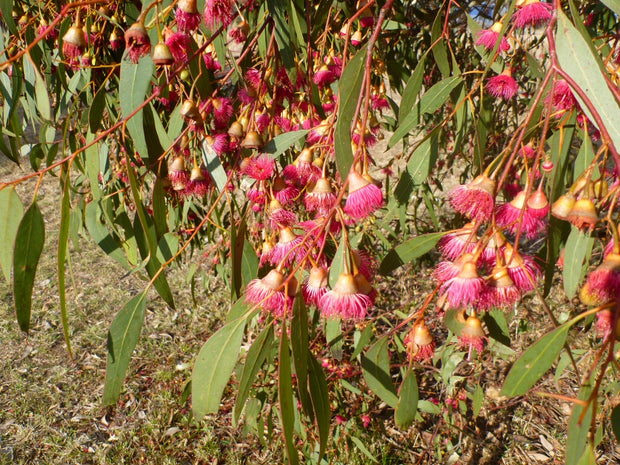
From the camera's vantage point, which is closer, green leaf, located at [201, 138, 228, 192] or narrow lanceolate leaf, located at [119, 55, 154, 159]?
narrow lanceolate leaf, located at [119, 55, 154, 159]

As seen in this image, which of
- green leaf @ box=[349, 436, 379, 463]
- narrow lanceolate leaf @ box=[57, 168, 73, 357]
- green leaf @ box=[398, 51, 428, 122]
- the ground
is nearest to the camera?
narrow lanceolate leaf @ box=[57, 168, 73, 357]

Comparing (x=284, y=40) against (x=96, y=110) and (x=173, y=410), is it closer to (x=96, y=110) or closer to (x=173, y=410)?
→ (x=96, y=110)

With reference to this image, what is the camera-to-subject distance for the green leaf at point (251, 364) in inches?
23.7

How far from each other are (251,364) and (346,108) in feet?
1.14

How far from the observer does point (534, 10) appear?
2.63 ft

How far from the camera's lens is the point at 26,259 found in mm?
603

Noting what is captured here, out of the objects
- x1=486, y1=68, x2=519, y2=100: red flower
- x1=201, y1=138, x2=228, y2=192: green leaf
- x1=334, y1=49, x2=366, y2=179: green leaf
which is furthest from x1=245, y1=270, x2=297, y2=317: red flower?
x1=486, y1=68, x2=519, y2=100: red flower

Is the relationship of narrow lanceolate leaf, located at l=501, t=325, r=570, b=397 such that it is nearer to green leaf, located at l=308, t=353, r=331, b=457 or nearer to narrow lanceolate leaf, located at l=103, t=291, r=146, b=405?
green leaf, located at l=308, t=353, r=331, b=457

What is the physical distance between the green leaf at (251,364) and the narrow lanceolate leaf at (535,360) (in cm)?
29

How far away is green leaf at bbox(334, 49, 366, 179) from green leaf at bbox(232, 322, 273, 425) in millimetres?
228

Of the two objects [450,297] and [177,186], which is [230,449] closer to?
[177,186]

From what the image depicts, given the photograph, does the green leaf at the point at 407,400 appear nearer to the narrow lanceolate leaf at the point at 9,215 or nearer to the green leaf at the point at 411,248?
the green leaf at the point at 411,248

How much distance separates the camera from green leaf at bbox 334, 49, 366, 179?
588 mm

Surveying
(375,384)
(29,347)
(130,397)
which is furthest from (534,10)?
(29,347)
